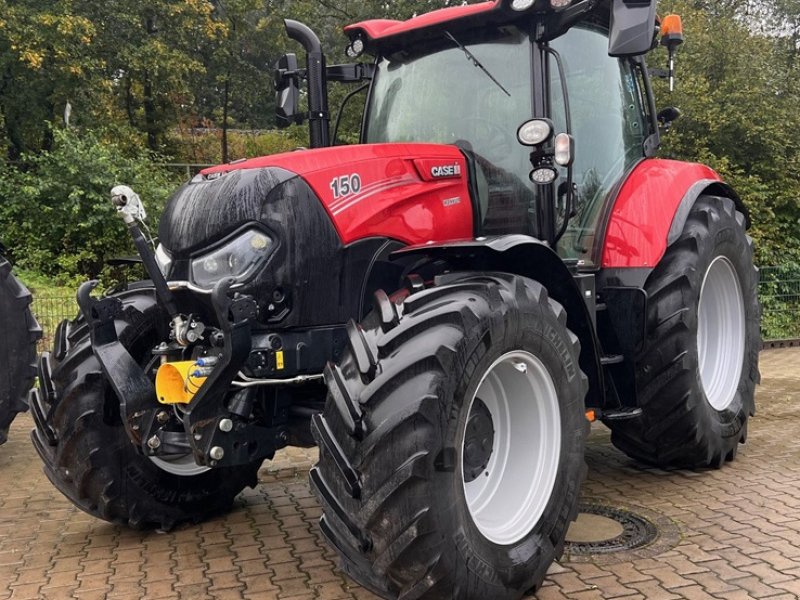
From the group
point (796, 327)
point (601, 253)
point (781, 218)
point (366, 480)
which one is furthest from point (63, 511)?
point (781, 218)

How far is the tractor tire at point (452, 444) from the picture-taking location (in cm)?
271

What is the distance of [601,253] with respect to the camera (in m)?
4.50

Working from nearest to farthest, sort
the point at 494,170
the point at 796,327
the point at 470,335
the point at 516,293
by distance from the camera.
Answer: the point at 470,335
the point at 516,293
the point at 494,170
the point at 796,327

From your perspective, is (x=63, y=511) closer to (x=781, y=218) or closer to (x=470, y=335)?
(x=470, y=335)

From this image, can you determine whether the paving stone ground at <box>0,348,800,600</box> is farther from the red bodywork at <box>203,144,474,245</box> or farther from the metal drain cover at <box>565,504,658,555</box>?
the red bodywork at <box>203,144,474,245</box>

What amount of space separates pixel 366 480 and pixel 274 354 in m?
0.81

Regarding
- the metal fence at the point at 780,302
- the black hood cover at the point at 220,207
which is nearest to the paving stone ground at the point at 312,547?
the black hood cover at the point at 220,207

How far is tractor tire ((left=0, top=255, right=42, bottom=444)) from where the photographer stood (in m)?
5.64

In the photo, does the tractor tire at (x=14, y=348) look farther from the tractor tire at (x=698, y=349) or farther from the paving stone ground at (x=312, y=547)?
the tractor tire at (x=698, y=349)

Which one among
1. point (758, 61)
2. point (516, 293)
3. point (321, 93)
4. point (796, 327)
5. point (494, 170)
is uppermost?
point (758, 61)

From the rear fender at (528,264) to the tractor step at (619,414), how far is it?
32cm

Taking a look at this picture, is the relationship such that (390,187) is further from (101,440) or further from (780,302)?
(780,302)

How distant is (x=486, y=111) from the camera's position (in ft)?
13.8

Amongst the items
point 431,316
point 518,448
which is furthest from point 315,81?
point 518,448
